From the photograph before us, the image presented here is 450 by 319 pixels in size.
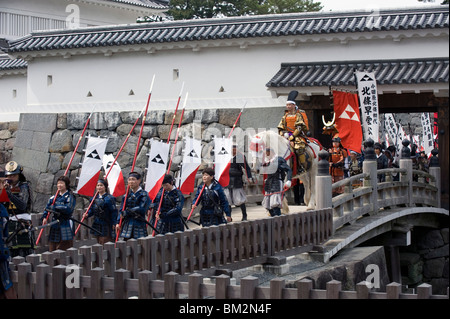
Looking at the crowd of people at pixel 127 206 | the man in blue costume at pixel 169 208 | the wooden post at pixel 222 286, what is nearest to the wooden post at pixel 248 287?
the wooden post at pixel 222 286

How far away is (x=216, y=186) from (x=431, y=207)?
7.19 meters

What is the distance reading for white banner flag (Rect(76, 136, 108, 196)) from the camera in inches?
508

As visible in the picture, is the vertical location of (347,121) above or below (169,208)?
above

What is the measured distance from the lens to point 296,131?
14562 millimetres

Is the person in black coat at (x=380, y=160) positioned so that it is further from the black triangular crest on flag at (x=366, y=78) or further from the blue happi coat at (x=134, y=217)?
the blue happi coat at (x=134, y=217)

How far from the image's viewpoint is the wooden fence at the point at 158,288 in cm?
670

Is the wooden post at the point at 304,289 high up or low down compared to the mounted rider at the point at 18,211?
→ down

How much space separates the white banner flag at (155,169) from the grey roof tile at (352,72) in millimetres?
5405

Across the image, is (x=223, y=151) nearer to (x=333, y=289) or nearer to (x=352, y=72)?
(x=352, y=72)

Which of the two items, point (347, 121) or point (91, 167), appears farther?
point (347, 121)

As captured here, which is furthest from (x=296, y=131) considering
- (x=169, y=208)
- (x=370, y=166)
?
(x=169, y=208)

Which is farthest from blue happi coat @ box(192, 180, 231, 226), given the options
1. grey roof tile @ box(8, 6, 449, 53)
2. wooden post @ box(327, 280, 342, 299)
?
grey roof tile @ box(8, 6, 449, 53)

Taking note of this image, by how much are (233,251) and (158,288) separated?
10.4 feet

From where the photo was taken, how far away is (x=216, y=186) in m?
12.2
